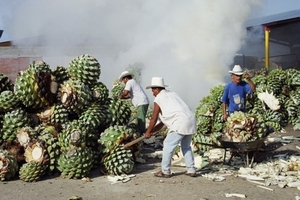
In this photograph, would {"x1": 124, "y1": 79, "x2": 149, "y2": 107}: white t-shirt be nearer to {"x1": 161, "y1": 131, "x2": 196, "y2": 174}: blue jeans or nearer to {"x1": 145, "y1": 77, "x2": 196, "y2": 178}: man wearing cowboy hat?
{"x1": 145, "y1": 77, "x2": 196, "y2": 178}: man wearing cowboy hat

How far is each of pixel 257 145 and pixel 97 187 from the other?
268cm

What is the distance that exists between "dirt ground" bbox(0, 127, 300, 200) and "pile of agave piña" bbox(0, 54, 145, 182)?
0.22m

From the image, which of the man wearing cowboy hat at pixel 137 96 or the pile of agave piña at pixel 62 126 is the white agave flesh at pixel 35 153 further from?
the man wearing cowboy hat at pixel 137 96

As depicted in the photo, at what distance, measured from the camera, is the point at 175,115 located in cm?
609

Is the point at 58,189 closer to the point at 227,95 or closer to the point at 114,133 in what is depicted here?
the point at 114,133

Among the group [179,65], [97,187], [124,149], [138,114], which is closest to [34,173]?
[97,187]

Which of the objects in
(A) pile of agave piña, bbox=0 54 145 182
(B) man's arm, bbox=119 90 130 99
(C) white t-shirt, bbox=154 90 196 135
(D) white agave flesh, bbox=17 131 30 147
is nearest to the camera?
(C) white t-shirt, bbox=154 90 196 135

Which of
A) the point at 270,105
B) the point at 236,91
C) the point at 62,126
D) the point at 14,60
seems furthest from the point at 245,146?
the point at 14,60

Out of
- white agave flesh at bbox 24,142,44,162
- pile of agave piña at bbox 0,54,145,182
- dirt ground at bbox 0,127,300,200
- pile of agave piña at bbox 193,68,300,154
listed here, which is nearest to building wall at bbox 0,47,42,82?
pile of agave piña at bbox 193,68,300,154

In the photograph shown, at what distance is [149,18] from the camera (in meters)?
19.1

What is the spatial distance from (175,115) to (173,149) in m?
0.56

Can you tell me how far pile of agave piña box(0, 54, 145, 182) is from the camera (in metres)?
6.30

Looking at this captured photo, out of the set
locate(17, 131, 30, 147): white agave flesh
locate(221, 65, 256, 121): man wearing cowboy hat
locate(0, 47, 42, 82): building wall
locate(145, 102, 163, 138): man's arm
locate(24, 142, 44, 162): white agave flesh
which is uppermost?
locate(0, 47, 42, 82): building wall

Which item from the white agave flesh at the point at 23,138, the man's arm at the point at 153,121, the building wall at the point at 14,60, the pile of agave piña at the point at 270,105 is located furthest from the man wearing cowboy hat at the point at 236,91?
the building wall at the point at 14,60
